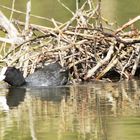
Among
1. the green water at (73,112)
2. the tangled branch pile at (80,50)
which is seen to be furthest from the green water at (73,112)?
the tangled branch pile at (80,50)

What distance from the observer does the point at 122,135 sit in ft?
27.6

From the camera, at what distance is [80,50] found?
13375 mm

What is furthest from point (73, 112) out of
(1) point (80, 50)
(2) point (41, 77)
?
(1) point (80, 50)

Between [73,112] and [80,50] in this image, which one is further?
[80,50]

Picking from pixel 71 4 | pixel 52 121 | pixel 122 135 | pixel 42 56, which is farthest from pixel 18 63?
pixel 71 4

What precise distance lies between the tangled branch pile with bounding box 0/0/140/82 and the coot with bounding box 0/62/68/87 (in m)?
0.23

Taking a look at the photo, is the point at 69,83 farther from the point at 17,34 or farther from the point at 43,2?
the point at 43,2

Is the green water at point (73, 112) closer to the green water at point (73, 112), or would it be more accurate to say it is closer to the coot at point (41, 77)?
the green water at point (73, 112)

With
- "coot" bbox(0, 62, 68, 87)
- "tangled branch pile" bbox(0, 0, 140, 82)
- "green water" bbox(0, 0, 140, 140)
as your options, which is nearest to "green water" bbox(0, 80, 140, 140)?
"green water" bbox(0, 0, 140, 140)

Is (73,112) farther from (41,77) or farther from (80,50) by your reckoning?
(80,50)

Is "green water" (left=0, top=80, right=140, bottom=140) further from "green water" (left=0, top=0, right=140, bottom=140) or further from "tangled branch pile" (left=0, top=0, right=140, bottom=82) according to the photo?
"tangled branch pile" (left=0, top=0, right=140, bottom=82)

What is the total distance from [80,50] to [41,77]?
85cm

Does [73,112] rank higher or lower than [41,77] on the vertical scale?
lower

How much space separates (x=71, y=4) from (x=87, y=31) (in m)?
16.1
